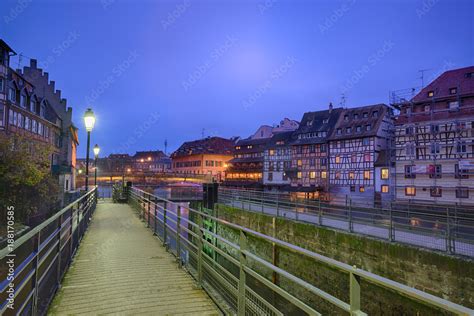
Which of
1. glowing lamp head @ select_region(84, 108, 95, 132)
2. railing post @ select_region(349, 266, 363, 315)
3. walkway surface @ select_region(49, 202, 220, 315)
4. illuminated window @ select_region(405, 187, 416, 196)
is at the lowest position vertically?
walkway surface @ select_region(49, 202, 220, 315)

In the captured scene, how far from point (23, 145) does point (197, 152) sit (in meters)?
63.6

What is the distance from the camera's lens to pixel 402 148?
3584 cm

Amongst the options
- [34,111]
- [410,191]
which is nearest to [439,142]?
[410,191]

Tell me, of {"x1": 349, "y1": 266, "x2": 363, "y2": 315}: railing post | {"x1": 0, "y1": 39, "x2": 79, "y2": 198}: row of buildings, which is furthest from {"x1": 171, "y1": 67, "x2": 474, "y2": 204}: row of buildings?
{"x1": 0, "y1": 39, "x2": 79, "y2": 198}: row of buildings

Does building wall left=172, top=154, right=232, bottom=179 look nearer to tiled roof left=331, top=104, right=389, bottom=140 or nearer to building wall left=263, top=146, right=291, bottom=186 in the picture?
building wall left=263, top=146, right=291, bottom=186

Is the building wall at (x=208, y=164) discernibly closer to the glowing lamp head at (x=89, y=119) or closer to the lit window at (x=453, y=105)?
the lit window at (x=453, y=105)

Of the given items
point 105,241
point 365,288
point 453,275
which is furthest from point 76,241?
point 453,275

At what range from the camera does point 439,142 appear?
32.7m

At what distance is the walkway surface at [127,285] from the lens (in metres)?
4.63

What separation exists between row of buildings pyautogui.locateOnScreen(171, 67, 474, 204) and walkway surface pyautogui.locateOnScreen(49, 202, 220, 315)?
40.5 ft

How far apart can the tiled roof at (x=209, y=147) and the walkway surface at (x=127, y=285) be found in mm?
73219

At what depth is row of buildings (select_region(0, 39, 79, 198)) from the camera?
28516 millimetres

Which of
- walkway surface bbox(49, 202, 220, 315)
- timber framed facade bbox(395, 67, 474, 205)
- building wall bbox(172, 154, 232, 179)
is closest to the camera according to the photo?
walkway surface bbox(49, 202, 220, 315)

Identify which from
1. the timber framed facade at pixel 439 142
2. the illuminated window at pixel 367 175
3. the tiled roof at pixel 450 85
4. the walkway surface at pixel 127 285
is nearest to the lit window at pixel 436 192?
the timber framed facade at pixel 439 142
